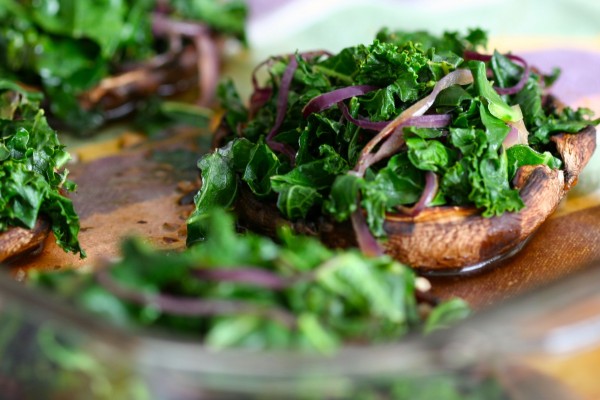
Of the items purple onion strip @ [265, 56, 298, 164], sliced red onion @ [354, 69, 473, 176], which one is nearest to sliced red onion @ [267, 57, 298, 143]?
purple onion strip @ [265, 56, 298, 164]

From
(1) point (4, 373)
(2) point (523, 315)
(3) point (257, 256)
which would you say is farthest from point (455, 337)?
(1) point (4, 373)

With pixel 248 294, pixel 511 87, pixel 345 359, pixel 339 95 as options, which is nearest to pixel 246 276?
pixel 248 294

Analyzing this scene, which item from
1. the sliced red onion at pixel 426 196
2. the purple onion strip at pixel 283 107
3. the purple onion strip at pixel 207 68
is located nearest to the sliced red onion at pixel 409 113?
the sliced red onion at pixel 426 196

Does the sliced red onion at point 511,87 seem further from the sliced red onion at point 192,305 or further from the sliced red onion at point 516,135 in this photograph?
the sliced red onion at point 192,305

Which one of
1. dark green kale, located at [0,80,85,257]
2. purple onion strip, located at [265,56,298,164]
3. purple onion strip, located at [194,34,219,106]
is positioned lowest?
purple onion strip, located at [194,34,219,106]

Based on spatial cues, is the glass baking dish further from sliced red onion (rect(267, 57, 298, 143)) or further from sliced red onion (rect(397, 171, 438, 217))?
sliced red onion (rect(267, 57, 298, 143))

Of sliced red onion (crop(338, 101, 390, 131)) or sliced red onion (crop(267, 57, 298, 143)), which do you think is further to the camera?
sliced red onion (crop(267, 57, 298, 143))

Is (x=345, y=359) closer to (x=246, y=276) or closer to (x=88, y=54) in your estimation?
(x=246, y=276)
